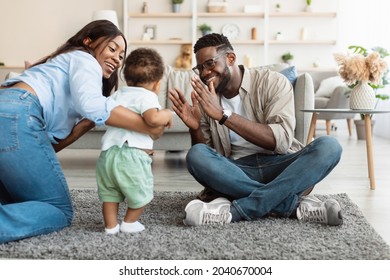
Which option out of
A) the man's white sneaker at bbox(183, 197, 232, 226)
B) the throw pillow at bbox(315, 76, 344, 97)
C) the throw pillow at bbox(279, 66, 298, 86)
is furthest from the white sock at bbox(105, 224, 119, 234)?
the throw pillow at bbox(315, 76, 344, 97)

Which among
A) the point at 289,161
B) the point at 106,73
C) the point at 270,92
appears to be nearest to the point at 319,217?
the point at 289,161

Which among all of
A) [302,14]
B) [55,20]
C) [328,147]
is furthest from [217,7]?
[328,147]

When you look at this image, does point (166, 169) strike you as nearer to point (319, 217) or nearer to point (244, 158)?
point (244, 158)

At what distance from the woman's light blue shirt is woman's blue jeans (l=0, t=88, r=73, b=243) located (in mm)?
54

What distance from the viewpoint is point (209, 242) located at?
192 cm

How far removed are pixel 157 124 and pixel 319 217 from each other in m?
0.80

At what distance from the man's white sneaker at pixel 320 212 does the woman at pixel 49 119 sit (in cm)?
72

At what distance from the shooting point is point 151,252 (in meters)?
1.77

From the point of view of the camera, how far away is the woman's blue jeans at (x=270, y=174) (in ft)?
7.39

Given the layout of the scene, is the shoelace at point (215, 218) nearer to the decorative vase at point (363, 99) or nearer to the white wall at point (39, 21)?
the decorative vase at point (363, 99)

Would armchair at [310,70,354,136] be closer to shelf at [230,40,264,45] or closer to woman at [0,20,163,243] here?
shelf at [230,40,264,45]

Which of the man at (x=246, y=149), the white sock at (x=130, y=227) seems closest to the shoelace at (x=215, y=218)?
the man at (x=246, y=149)

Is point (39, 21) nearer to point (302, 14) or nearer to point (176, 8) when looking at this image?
point (176, 8)

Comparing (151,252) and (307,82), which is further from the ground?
(307,82)
